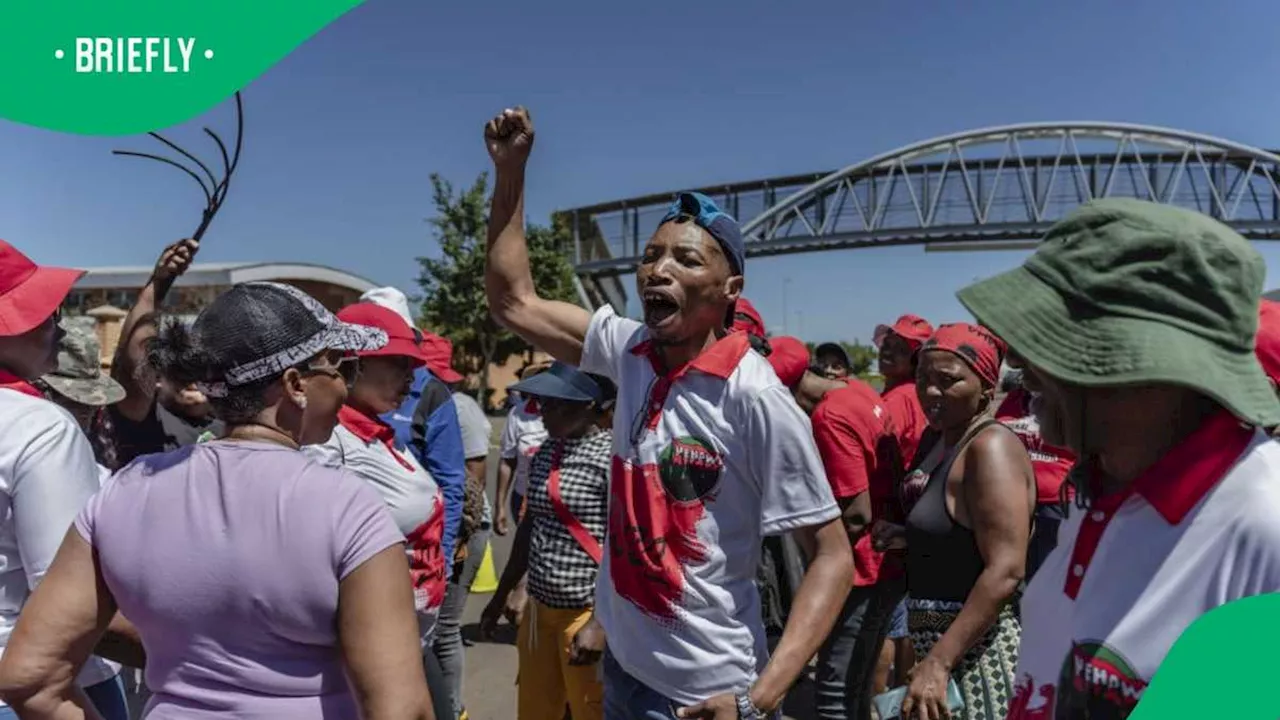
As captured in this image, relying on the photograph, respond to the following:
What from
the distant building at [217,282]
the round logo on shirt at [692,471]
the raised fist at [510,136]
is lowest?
the distant building at [217,282]

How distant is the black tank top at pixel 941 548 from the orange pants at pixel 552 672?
121cm

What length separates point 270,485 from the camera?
1.63m

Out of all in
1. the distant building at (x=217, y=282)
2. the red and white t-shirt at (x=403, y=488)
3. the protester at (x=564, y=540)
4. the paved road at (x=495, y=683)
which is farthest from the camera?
the distant building at (x=217, y=282)

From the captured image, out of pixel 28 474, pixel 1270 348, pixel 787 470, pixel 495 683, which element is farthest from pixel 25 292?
pixel 495 683

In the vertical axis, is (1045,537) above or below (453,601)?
above

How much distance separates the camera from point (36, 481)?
1995 millimetres

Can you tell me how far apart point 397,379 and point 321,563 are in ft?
5.96

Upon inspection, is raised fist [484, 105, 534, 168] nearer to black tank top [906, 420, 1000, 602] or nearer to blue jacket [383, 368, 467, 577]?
black tank top [906, 420, 1000, 602]

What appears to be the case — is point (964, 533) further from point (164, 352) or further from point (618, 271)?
point (618, 271)

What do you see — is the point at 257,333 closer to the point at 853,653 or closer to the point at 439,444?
the point at 439,444

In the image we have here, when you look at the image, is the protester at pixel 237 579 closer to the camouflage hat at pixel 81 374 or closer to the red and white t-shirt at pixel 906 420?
the camouflage hat at pixel 81 374

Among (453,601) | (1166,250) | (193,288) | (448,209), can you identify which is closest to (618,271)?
(448,209)

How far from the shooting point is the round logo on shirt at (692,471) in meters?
2.20

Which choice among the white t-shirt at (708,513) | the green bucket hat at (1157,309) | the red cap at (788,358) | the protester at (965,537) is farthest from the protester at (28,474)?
the red cap at (788,358)
